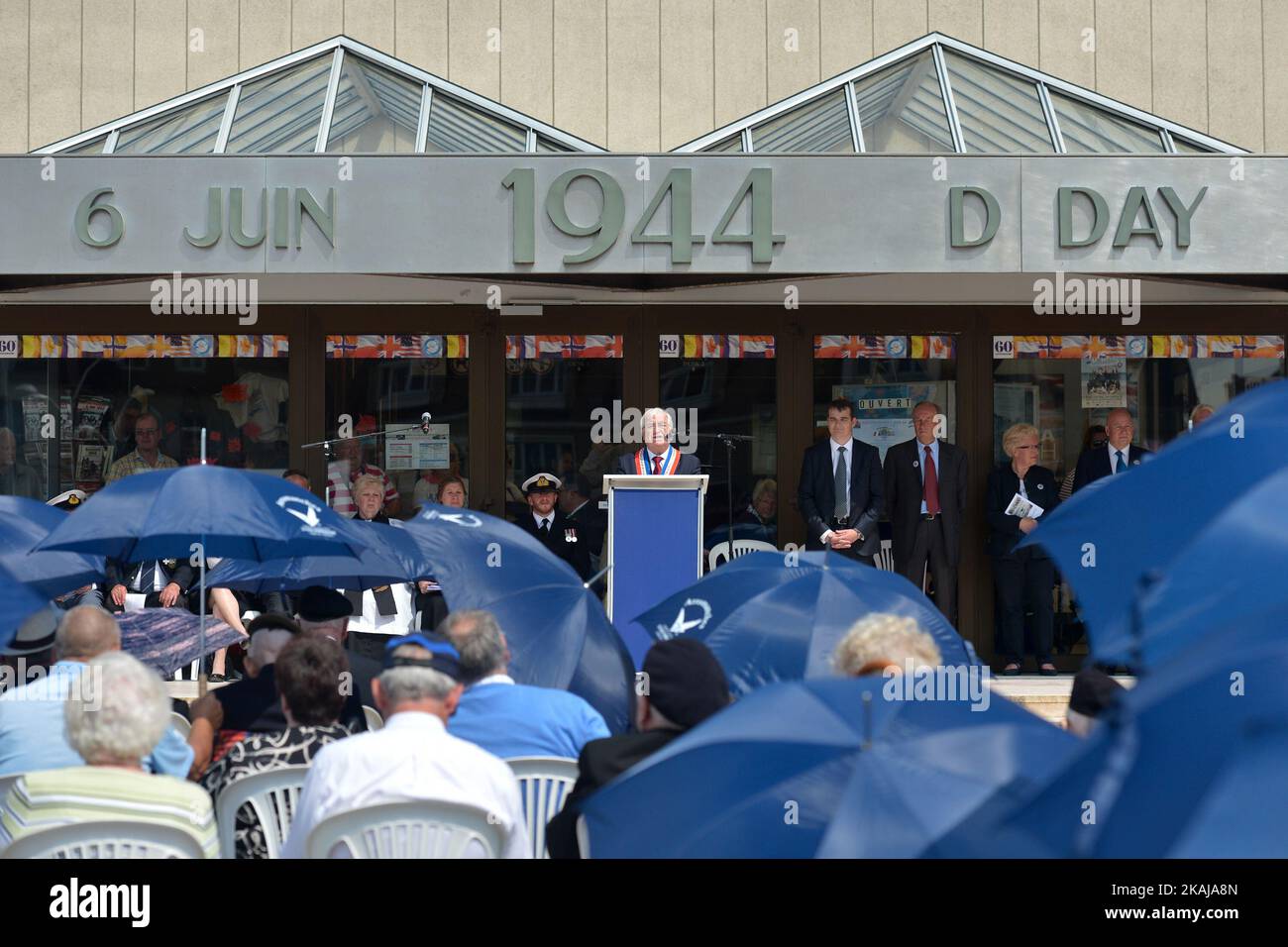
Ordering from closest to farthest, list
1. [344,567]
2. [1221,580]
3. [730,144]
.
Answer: [1221,580] → [344,567] → [730,144]

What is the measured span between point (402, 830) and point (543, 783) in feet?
3.07

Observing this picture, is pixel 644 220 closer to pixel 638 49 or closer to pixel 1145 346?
pixel 1145 346

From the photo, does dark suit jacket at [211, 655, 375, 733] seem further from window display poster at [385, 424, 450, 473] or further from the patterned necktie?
window display poster at [385, 424, 450, 473]

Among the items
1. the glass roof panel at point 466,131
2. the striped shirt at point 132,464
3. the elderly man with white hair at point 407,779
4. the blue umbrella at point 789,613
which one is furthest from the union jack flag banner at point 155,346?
the elderly man with white hair at point 407,779

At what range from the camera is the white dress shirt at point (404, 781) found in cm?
380

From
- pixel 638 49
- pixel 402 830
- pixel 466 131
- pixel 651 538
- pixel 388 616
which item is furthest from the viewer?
pixel 638 49

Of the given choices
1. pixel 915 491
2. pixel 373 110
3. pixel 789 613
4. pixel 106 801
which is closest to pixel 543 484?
pixel 915 491

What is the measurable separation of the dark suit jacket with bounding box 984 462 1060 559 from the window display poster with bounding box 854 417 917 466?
81 centimetres

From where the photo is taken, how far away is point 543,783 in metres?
4.67

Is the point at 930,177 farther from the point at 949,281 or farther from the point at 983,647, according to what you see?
the point at 983,647

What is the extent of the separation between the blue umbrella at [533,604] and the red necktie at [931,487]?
202 inches

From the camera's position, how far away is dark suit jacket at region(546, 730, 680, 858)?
12.9 feet
